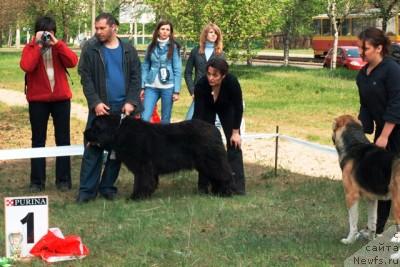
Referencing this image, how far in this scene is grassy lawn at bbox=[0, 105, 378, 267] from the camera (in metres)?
5.39

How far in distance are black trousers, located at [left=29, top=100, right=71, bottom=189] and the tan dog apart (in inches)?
144

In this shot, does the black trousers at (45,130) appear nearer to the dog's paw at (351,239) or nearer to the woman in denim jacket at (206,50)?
the woman in denim jacket at (206,50)

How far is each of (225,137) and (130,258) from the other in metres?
3.09

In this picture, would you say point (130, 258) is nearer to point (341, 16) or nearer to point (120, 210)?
point (120, 210)

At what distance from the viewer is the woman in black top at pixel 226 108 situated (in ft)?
25.7

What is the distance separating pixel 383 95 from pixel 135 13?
45051 millimetres

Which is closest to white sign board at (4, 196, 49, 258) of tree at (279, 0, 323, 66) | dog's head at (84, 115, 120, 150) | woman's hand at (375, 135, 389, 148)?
dog's head at (84, 115, 120, 150)

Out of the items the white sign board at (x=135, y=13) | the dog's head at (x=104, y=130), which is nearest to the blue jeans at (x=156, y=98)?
the dog's head at (x=104, y=130)

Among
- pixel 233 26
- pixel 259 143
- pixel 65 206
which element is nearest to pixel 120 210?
pixel 65 206

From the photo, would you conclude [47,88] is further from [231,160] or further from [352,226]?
[352,226]

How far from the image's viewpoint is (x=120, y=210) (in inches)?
277

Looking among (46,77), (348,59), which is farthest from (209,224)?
(348,59)

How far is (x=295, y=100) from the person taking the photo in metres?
19.3

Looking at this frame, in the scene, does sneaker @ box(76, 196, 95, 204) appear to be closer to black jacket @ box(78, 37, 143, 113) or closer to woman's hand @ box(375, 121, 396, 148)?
black jacket @ box(78, 37, 143, 113)
